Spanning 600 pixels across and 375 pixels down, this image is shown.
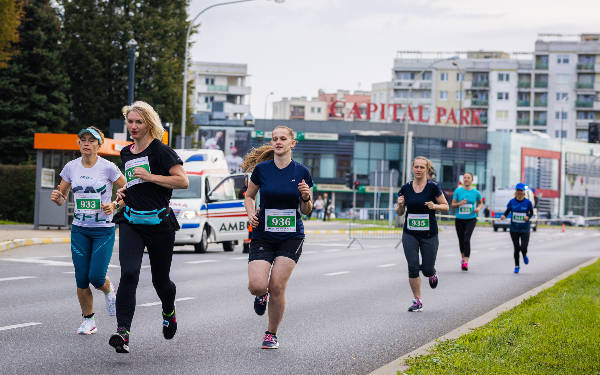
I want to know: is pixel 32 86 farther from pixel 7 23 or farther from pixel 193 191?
pixel 193 191

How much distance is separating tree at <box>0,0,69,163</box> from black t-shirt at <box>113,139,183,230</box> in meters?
38.9

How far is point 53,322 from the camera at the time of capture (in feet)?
31.7

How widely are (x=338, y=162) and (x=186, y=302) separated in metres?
77.8

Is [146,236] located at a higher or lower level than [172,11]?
lower

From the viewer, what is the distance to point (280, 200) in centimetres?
803

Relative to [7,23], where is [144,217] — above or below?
below

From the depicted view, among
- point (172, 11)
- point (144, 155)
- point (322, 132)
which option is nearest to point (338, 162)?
point (322, 132)

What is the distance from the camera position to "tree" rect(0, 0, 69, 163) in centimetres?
4566

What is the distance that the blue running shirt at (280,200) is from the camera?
8.00 m

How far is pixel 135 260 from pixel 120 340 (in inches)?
24.0

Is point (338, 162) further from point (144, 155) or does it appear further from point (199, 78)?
point (144, 155)

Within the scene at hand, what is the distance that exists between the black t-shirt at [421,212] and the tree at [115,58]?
1489 inches

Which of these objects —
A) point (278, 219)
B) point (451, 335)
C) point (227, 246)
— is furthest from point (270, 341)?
point (227, 246)

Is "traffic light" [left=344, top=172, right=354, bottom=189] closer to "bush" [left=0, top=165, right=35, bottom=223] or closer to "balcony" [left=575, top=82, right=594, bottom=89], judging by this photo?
"bush" [left=0, top=165, right=35, bottom=223]
